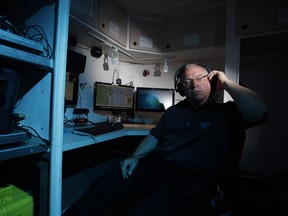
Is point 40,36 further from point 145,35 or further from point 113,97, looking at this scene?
point 145,35

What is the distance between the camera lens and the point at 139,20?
1.77 metres

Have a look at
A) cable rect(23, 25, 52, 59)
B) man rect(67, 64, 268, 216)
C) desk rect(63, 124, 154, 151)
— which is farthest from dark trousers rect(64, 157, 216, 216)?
cable rect(23, 25, 52, 59)

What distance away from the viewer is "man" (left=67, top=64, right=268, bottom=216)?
88 centimetres

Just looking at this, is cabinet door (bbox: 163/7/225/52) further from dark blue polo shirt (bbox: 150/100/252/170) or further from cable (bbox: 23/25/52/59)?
cable (bbox: 23/25/52/59)

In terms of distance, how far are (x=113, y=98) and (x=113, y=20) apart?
73 cm

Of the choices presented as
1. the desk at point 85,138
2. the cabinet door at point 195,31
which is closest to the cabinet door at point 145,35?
the cabinet door at point 195,31

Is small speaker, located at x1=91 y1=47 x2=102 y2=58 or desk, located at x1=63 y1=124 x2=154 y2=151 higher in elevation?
small speaker, located at x1=91 y1=47 x2=102 y2=58

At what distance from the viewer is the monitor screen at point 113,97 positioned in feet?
5.64

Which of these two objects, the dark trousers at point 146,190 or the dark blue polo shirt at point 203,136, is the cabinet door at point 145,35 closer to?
the dark blue polo shirt at point 203,136

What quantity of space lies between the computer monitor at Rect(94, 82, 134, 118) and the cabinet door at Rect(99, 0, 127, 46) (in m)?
0.46

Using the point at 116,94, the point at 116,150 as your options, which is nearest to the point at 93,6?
the point at 116,94

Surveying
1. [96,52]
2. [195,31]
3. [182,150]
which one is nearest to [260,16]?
[195,31]

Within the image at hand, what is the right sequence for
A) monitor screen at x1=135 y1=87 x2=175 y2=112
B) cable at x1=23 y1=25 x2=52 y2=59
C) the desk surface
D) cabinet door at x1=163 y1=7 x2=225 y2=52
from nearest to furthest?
1. the desk surface
2. cable at x1=23 y1=25 x2=52 y2=59
3. cabinet door at x1=163 y1=7 x2=225 y2=52
4. monitor screen at x1=135 y1=87 x2=175 y2=112

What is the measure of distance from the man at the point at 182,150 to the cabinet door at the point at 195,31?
0.55 m
